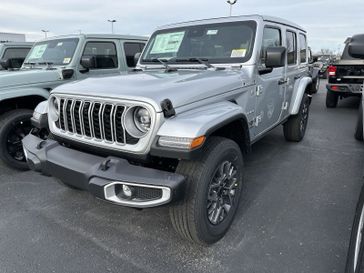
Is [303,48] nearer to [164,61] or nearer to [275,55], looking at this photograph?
[275,55]

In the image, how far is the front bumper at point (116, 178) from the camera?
205cm

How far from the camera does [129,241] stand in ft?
8.96

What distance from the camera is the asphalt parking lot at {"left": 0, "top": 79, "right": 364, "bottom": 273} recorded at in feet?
→ 7.98

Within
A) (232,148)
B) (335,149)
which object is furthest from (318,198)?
(335,149)

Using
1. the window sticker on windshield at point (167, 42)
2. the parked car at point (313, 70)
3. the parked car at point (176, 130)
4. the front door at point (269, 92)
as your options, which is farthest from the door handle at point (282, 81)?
the parked car at point (313, 70)

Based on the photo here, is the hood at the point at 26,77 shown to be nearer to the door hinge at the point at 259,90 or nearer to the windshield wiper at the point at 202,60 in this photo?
the windshield wiper at the point at 202,60

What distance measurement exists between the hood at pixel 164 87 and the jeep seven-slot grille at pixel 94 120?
0.30ft

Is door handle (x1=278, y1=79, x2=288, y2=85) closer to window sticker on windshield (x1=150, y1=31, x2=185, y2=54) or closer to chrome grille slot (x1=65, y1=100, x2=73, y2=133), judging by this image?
window sticker on windshield (x1=150, y1=31, x2=185, y2=54)

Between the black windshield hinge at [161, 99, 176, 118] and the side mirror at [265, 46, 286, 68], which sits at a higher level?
the side mirror at [265, 46, 286, 68]

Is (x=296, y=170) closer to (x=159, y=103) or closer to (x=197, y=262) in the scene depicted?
(x=197, y=262)

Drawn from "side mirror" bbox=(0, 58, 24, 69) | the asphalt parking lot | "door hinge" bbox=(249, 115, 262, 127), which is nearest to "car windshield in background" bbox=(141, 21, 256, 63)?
"door hinge" bbox=(249, 115, 262, 127)

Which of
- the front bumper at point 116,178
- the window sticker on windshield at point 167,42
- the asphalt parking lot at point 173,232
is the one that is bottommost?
the asphalt parking lot at point 173,232

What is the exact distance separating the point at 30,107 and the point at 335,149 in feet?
16.1

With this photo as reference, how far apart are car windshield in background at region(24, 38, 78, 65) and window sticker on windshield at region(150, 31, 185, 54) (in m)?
1.78
